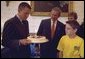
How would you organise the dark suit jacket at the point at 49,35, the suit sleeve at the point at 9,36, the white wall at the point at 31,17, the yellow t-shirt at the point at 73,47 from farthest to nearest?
the white wall at the point at 31,17 → the dark suit jacket at the point at 49,35 → the suit sleeve at the point at 9,36 → the yellow t-shirt at the point at 73,47

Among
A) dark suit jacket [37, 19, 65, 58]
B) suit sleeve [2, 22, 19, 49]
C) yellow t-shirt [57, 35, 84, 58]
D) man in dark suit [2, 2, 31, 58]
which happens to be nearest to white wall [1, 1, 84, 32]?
dark suit jacket [37, 19, 65, 58]

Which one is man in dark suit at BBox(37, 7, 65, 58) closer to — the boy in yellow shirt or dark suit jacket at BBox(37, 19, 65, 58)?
dark suit jacket at BBox(37, 19, 65, 58)

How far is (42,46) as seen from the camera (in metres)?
2.09

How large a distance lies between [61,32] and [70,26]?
36cm

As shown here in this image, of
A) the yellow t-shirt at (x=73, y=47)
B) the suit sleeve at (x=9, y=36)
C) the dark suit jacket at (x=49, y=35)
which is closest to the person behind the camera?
the yellow t-shirt at (x=73, y=47)

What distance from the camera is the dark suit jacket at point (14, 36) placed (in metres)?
1.63

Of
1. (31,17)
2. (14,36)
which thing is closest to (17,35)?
(14,36)

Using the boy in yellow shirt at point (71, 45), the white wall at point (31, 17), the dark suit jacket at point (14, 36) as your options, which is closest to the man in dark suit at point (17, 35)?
the dark suit jacket at point (14, 36)

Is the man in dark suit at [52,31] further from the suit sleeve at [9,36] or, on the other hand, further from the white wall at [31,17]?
the white wall at [31,17]

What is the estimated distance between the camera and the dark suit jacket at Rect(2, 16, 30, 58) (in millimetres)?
1634

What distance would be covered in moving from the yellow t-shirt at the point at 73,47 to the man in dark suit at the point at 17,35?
27 centimetres

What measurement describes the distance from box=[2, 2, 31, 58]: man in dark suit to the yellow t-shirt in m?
0.27

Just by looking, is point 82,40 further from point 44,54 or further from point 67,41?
point 44,54

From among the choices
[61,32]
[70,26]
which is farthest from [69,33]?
[61,32]
